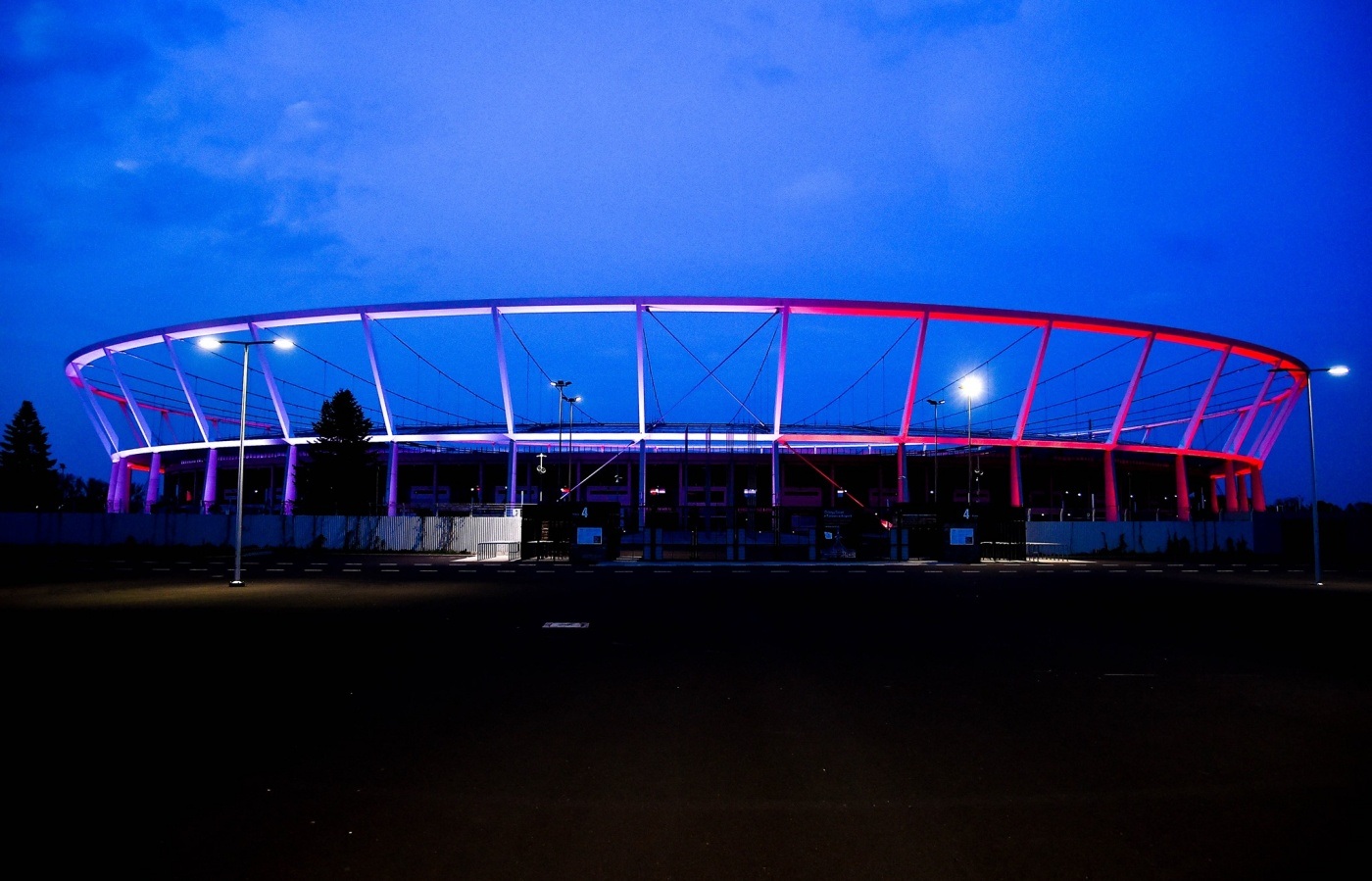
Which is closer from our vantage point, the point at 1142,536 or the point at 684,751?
the point at 684,751

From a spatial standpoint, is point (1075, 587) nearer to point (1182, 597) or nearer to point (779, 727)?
point (1182, 597)

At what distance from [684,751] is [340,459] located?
5494 centimetres

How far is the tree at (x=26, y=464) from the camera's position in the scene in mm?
78375

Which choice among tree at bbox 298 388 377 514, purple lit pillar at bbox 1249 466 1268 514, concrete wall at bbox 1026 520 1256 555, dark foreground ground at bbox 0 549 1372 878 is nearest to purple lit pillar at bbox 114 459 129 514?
tree at bbox 298 388 377 514

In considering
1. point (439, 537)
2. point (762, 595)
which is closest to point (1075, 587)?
point (762, 595)

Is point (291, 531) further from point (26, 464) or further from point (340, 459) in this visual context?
point (26, 464)

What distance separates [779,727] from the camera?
637 cm

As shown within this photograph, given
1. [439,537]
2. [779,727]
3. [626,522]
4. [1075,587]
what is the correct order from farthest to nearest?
[626,522] → [439,537] → [1075,587] → [779,727]

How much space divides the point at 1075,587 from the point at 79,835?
2086 cm

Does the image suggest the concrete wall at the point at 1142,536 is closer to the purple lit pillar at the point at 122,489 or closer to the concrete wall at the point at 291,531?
the concrete wall at the point at 291,531

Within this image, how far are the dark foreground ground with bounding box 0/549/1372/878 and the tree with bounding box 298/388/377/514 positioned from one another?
145ft

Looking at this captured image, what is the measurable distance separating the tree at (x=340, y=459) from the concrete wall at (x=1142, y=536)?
135ft

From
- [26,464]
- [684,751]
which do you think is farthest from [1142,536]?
[26,464]

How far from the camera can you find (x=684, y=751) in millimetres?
5711
